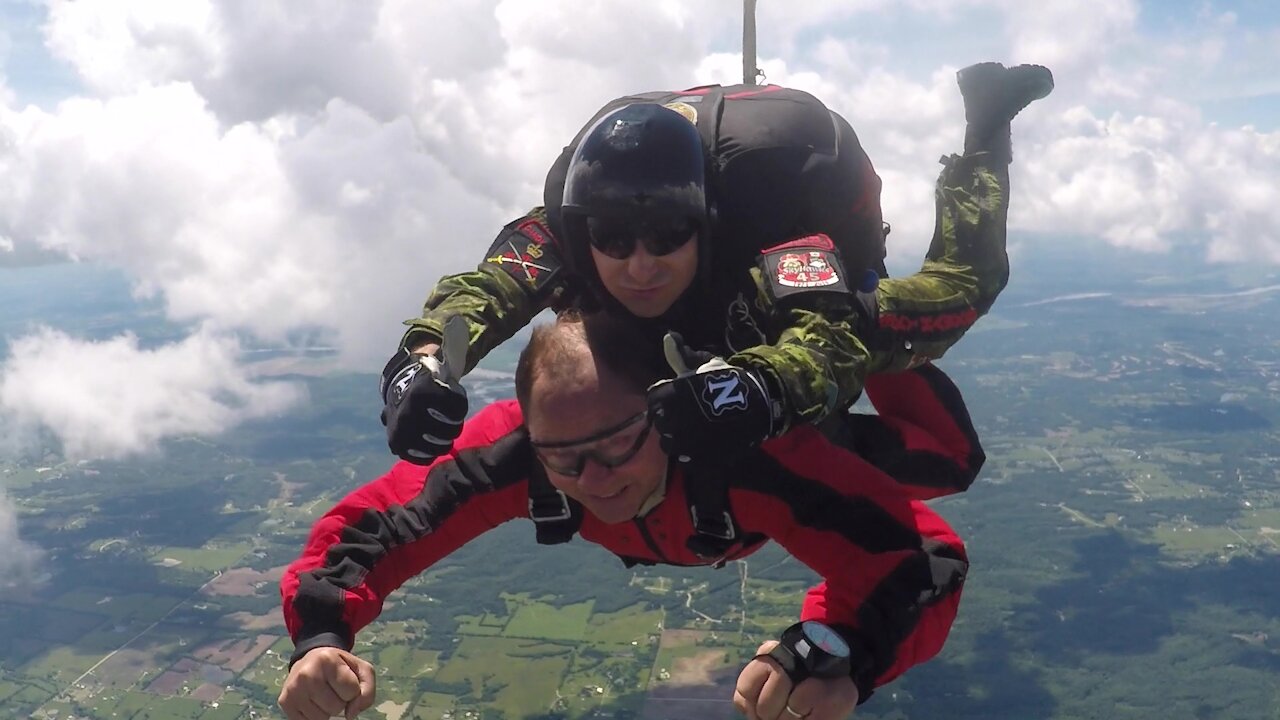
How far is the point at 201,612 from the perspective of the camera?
137 feet

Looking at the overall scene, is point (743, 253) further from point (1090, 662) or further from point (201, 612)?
point (201, 612)

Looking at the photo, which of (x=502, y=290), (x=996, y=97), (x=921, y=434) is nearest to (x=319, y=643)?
(x=502, y=290)

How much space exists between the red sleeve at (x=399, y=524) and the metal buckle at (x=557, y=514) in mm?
68

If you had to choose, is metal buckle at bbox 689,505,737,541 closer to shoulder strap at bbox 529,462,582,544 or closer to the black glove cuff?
shoulder strap at bbox 529,462,582,544

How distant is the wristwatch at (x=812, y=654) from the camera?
1.66 m

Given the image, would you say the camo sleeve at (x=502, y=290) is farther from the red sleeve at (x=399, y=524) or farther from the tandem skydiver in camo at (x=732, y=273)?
the red sleeve at (x=399, y=524)

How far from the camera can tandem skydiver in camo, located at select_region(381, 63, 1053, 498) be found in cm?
161

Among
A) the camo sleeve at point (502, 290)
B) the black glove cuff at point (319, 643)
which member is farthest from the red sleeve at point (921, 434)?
the black glove cuff at point (319, 643)

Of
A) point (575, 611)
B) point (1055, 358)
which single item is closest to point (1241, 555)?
point (575, 611)

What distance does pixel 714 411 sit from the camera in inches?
58.2

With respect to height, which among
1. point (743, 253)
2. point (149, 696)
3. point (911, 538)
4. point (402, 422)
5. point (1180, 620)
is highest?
Answer: point (743, 253)

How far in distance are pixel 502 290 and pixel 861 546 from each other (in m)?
0.99

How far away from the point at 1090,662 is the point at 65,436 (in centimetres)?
9115

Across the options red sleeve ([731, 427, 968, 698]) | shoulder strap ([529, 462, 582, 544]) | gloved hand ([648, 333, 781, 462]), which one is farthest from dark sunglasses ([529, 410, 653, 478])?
gloved hand ([648, 333, 781, 462])
